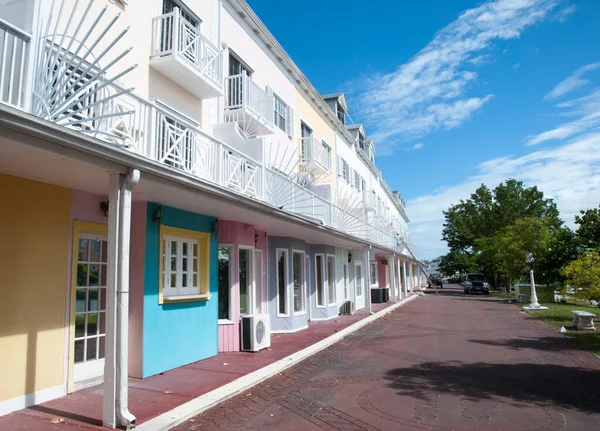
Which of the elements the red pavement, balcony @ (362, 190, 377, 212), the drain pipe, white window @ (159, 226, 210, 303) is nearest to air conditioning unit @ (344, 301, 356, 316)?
balcony @ (362, 190, 377, 212)

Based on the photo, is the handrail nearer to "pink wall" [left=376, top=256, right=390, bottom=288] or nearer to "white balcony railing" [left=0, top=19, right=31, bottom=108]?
"white balcony railing" [left=0, top=19, right=31, bottom=108]

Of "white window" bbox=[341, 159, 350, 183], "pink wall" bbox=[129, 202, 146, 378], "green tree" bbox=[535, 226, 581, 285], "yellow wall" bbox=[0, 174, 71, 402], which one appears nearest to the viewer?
"yellow wall" bbox=[0, 174, 71, 402]

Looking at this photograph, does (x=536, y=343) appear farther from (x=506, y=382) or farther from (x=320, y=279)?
(x=320, y=279)

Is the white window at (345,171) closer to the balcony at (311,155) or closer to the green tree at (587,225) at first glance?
the balcony at (311,155)

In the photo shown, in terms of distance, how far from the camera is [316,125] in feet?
64.0

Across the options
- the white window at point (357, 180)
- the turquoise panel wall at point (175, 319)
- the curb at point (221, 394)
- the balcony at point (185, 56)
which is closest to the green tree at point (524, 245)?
the white window at point (357, 180)

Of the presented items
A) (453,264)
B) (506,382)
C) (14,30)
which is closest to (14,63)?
(14,30)

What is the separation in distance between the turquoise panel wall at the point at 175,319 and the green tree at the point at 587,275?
9.91 m

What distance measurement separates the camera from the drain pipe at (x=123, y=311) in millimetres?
5047

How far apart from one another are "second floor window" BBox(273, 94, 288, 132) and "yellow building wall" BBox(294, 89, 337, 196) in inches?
57.3

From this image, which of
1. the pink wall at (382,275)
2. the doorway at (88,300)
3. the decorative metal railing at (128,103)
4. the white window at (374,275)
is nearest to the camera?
the decorative metal railing at (128,103)

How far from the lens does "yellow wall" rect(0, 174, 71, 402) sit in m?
5.61

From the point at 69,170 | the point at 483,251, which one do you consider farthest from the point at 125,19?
the point at 483,251

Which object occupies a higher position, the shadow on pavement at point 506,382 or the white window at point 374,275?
the white window at point 374,275
